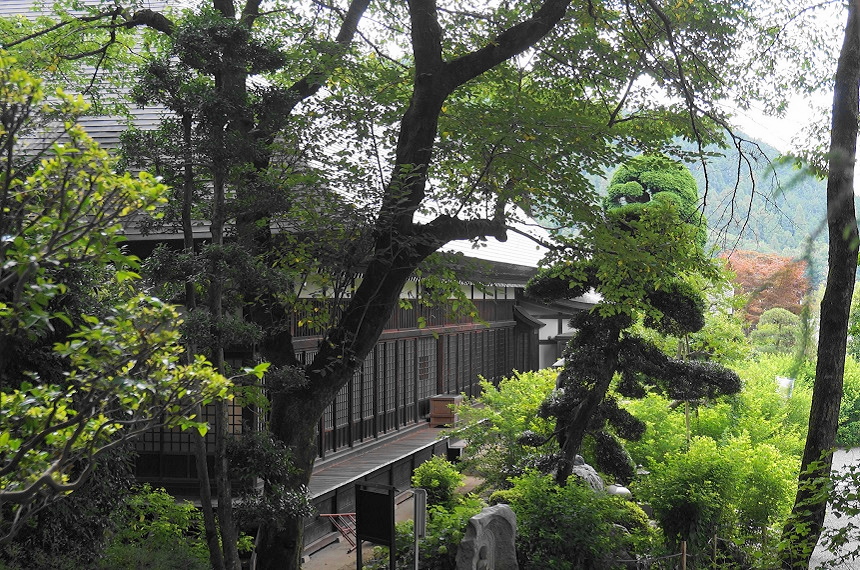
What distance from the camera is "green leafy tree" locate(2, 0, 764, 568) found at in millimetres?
7246

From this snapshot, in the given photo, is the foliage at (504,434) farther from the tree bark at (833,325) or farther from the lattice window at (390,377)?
the tree bark at (833,325)

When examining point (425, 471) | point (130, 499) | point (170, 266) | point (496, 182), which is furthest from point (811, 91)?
point (130, 499)

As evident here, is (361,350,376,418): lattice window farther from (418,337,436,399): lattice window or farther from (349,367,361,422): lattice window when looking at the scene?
(418,337,436,399): lattice window

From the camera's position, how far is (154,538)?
25.3 ft

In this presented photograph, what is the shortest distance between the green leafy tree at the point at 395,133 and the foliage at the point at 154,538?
0.81 meters

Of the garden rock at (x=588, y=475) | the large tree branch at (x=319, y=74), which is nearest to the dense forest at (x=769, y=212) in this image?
the large tree branch at (x=319, y=74)

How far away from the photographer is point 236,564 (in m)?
7.18

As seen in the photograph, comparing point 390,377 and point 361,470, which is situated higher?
point 390,377

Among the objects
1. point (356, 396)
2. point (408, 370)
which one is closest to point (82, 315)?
point (356, 396)

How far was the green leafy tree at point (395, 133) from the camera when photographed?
23.8ft

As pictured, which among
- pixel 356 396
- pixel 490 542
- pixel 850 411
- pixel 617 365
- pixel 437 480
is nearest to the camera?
pixel 490 542

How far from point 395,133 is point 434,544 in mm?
4546

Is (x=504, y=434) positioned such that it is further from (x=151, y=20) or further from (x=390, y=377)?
(x=151, y=20)

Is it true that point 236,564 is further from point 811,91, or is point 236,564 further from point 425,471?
point 811,91
